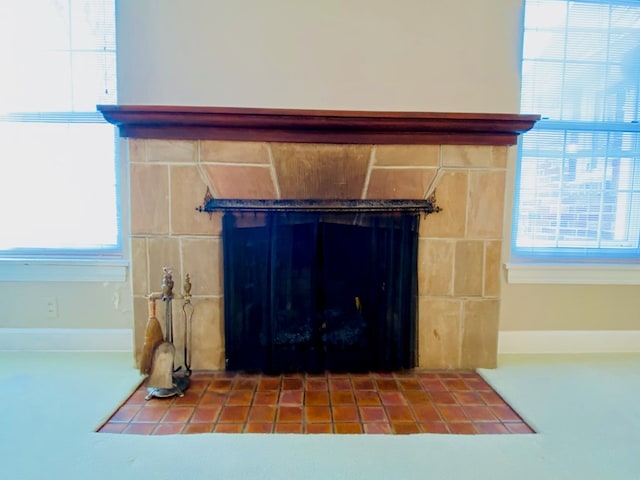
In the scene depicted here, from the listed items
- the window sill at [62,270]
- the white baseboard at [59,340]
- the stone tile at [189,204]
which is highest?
the stone tile at [189,204]

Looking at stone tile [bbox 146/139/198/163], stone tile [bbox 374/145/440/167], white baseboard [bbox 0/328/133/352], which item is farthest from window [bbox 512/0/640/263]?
white baseboard [bbox 0/328/133/352]

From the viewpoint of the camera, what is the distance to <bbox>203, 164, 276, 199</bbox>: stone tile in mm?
1986

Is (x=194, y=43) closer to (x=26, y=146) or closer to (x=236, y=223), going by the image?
(x=236, y=223)

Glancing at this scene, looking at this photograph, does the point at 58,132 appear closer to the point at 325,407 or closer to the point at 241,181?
the point at 241,181

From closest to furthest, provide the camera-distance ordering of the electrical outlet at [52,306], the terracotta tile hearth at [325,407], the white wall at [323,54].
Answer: the terracotta tile hearth at [325,407] < the white wall at [323,54] < the electrical outlet at [52,306]

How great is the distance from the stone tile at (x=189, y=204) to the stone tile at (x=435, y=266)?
1.13 meters

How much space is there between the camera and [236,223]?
1.99 metres

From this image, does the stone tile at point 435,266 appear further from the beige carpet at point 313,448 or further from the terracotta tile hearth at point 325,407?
the beige carpet at point 313,448

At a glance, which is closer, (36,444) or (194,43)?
(36,444)

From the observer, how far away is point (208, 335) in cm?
205

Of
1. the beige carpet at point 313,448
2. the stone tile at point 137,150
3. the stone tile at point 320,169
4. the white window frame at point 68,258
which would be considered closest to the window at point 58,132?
the white window frame at point 68,258

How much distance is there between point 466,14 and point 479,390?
2068mm

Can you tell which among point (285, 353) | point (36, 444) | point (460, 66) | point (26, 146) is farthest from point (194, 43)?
point (36, 444)

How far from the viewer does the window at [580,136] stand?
2.31 metres
